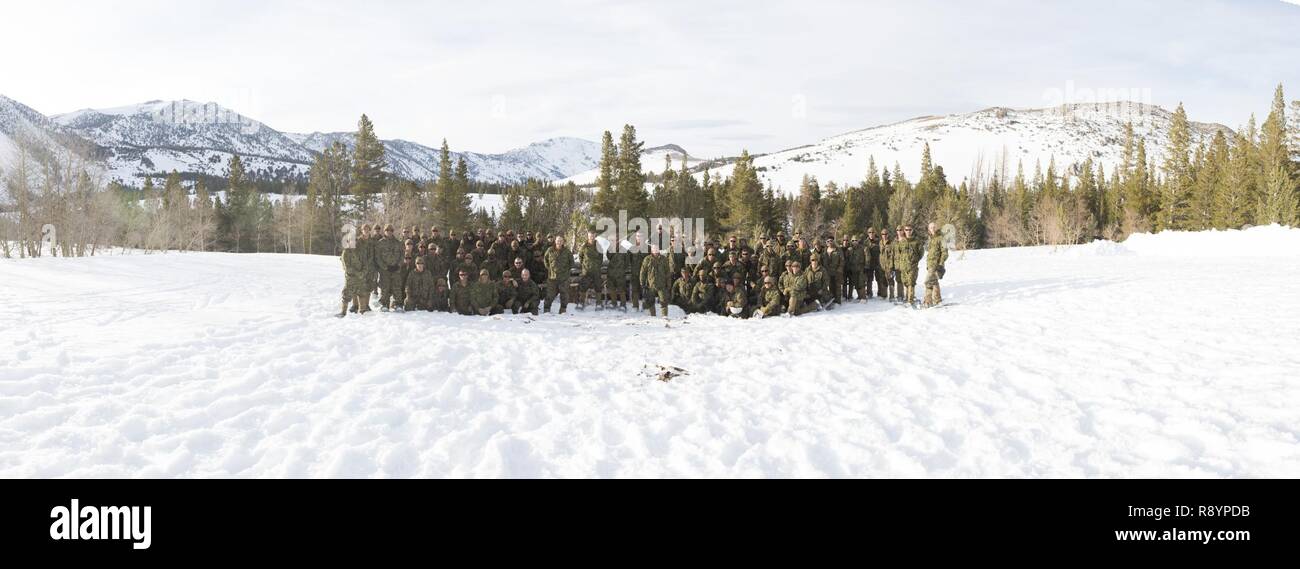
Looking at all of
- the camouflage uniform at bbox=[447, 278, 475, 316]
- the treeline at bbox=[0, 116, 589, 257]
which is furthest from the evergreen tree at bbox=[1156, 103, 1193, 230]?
the camouflage uniform at bbox=[447, 278, 475, 316]

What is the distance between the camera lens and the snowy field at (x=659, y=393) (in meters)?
4.84

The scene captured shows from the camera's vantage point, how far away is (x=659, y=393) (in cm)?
686

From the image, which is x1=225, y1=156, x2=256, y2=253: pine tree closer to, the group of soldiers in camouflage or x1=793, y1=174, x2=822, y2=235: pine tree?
x1=793, y1=174, x2=822, y2=235: pine tree

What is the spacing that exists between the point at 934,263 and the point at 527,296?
832 cm

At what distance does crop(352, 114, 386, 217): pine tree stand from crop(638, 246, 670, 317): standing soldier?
154 ft

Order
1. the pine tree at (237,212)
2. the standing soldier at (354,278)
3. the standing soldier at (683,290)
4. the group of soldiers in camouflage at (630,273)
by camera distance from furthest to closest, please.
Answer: the pine tree at (237,212)
the standing soldier at (683,290)
the group of soldiers in camouflage at (630,273)
the standing soldier at (354,278)

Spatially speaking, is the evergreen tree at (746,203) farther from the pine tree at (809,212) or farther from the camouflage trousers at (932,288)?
the camouflage trousers at (932,288)

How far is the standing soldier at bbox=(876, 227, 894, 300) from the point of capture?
14.0 meters

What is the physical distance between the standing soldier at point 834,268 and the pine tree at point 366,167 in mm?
48900

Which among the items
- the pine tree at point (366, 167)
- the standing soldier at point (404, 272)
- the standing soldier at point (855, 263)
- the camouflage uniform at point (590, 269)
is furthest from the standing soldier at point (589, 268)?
the pine tree at point (366, 167)

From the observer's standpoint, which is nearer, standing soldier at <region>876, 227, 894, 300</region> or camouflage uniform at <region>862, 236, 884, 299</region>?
standing soldier at <region>876, 227, 894, 300</region>

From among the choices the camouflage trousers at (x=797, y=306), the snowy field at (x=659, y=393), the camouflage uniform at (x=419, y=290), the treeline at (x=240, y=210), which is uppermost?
the treeline at (x=240, y=210)
